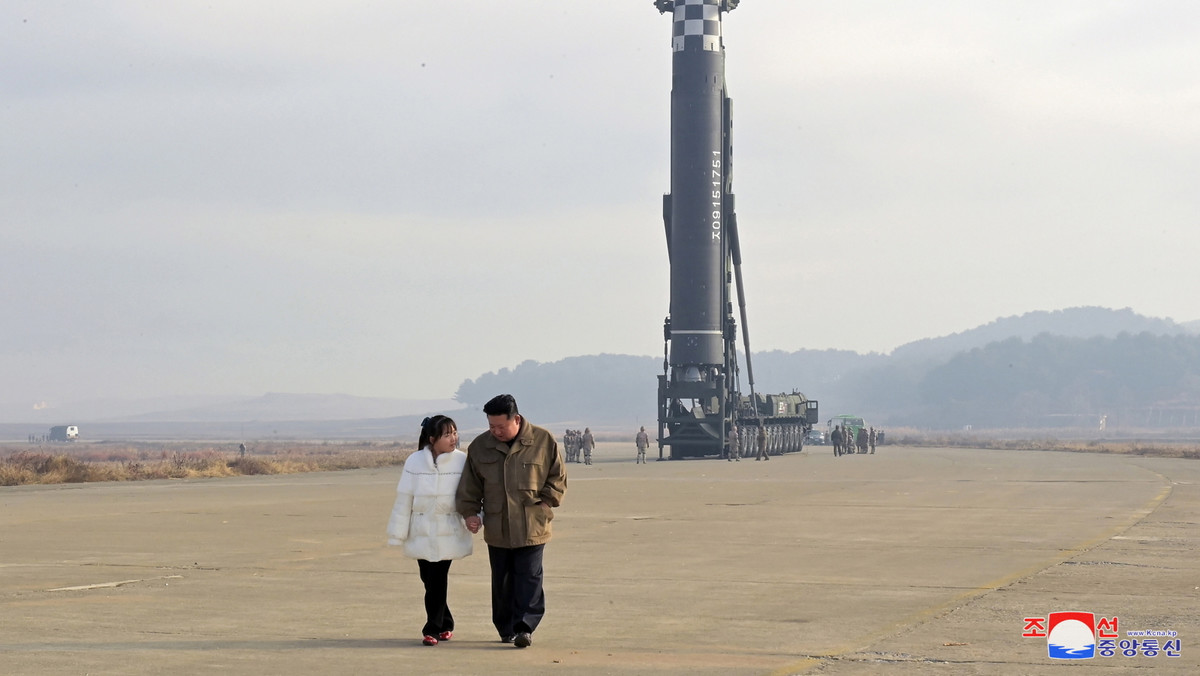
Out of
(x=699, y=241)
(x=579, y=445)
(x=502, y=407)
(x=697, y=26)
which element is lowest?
(x=579, y=445)

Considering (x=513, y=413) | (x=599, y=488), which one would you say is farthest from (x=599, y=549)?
(x=599, y=488)

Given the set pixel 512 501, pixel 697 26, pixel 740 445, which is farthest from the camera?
pixel 740 445

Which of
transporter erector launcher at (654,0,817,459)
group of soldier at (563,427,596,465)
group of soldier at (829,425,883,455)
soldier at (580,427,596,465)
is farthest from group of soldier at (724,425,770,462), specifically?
group of soldier at (829,425,883,455)

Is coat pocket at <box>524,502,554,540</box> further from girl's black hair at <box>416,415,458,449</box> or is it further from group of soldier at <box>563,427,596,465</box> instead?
group of soldier at <box>563,427,596,465</box>

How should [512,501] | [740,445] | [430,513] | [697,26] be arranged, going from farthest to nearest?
[740,445] → [697,26] → [430,513] → [512,501]

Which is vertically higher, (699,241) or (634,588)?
(699,241)

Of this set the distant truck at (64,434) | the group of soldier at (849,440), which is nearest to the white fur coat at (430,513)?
the group of soldier at (849,440)

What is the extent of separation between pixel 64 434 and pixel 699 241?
12152 cm

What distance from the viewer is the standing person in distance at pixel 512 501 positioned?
9602mm

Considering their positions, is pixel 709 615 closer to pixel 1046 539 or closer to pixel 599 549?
pixel 599 549

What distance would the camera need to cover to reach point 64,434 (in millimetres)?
158750

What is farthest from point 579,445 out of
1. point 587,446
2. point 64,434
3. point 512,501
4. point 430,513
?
point 64,434

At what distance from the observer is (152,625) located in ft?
33.9

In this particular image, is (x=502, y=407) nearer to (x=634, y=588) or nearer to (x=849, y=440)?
(x=634, y=588)
